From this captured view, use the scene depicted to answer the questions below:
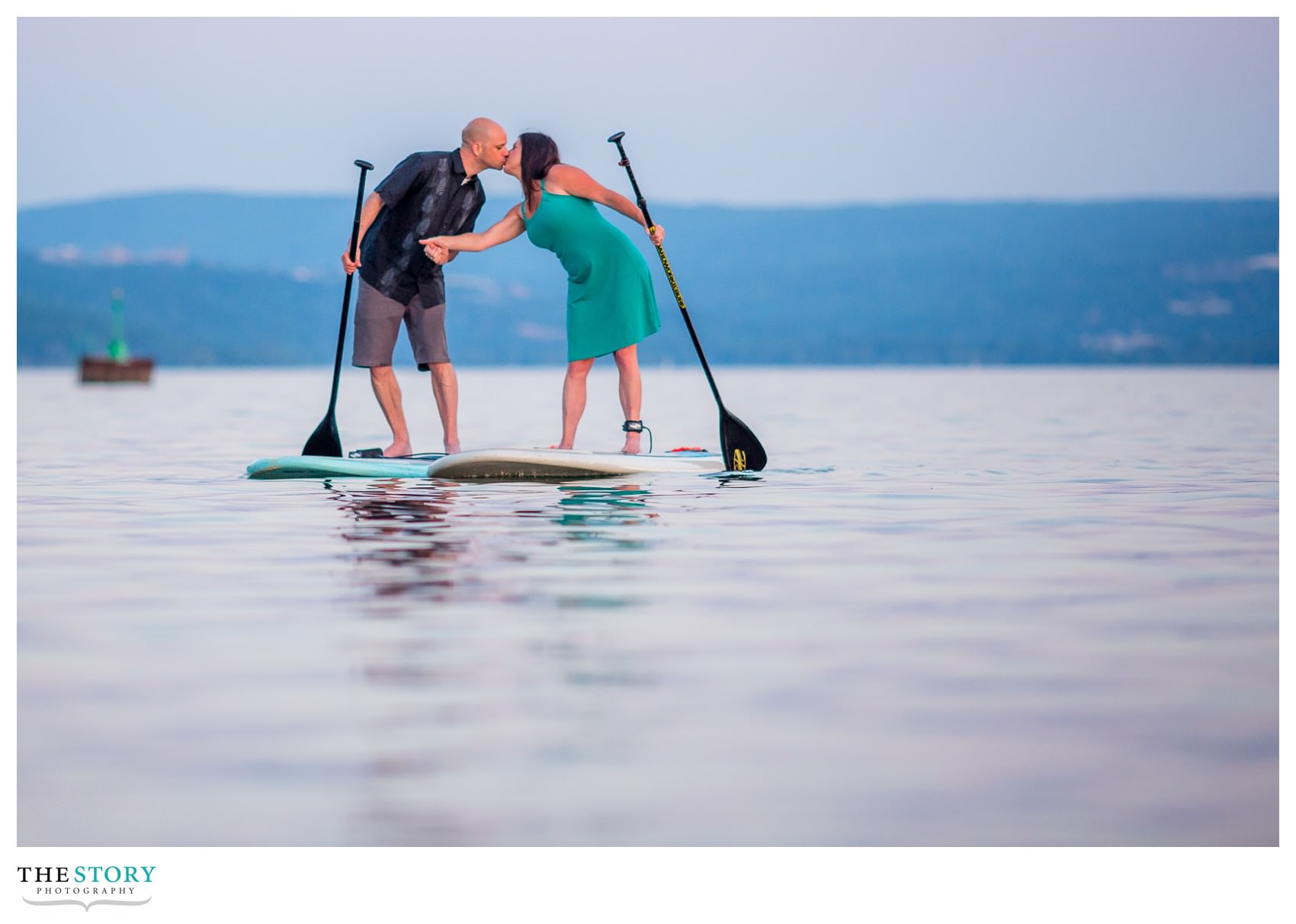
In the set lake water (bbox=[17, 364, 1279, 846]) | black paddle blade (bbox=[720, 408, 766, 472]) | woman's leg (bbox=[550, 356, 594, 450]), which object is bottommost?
lake water (bbox=[17, 364, 1279, 846])

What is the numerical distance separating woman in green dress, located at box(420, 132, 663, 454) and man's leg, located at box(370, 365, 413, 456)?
0.88 meters

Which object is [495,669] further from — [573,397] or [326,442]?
[326,442]

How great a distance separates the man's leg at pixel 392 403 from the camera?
11.8 metres

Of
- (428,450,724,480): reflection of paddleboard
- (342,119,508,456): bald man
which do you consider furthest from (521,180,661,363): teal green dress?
(428,450,724,480): reflection of paddleboard

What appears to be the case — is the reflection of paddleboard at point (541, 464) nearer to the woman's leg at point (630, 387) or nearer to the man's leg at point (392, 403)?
the woman's leg at point (630, 387)

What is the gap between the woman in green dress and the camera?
36.5 ft

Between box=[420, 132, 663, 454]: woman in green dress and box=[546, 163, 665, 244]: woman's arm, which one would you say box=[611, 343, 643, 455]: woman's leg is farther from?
box=[546, 163, 665, 244]: woman's arm

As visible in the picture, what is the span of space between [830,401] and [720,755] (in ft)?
112

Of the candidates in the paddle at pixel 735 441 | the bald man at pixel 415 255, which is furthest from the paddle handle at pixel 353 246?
the paddle at pixel 735 441

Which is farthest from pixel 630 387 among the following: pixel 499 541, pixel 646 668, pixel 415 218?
pixel 646 668

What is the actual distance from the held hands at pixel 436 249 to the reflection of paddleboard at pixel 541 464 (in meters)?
1.00
